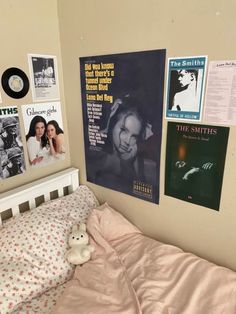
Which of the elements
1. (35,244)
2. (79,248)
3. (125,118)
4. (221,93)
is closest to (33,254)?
(35,244)

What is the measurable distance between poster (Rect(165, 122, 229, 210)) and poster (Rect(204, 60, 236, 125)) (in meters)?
0.05

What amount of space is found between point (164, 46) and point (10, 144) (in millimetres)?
991

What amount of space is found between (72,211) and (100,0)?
1208 millimetres

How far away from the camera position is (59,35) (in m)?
1.57

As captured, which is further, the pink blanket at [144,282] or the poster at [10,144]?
the poster at [10,144]

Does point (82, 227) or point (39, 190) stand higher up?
point (39, 190)

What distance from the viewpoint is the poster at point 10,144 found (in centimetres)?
137

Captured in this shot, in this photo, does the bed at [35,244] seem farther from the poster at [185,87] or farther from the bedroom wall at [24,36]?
Result: the poster at [185,87]

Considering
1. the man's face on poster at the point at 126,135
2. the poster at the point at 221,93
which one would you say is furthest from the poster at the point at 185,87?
the man's face on poster at the point at 126,135

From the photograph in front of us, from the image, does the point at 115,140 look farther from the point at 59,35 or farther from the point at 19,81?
the point at 59,35

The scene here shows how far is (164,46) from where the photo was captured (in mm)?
1173

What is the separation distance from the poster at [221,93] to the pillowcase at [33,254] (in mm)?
975

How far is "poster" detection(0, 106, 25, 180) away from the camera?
137 centimetres

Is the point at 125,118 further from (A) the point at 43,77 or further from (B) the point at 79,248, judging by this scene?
(B) the point at 79,248
